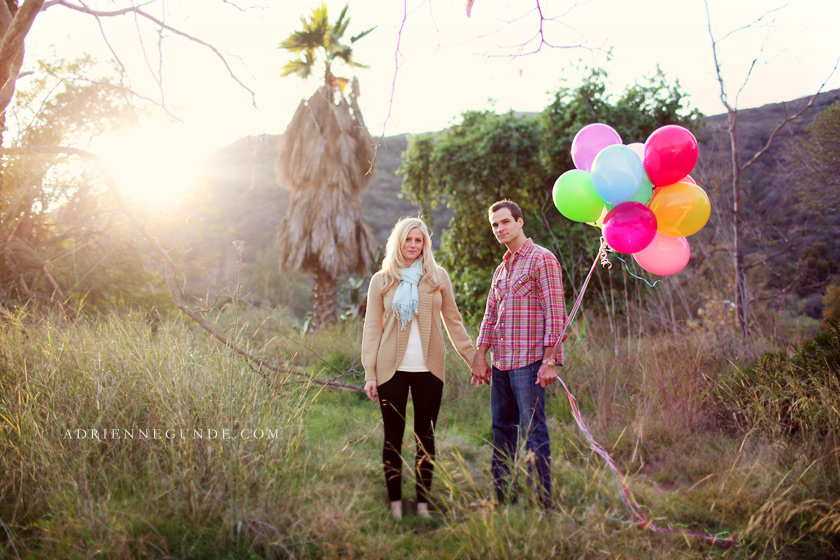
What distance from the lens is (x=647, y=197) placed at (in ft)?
10.5

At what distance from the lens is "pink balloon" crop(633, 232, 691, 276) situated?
3.20 metres

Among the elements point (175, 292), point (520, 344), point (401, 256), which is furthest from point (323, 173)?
point (520, 344)

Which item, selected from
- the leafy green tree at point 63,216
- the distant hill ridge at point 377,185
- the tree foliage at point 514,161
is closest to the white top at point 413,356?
the leafy green tree at point 63,216

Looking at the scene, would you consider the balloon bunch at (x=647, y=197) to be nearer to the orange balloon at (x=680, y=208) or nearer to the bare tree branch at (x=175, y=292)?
the orange balloon at (x=680, y=208)

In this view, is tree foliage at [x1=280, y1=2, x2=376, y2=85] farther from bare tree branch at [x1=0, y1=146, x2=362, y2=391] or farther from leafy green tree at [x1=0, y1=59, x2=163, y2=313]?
bare tree branch at [x1=0, y1=146, x2=362, y2=391]

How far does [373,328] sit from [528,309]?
3.49 ft

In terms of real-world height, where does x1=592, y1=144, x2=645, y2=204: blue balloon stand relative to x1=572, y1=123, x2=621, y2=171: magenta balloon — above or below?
below

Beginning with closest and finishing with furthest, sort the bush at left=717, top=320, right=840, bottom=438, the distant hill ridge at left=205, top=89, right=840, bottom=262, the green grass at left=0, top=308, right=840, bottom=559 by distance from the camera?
the green grass at left=0, top=308, right=840, bottom=559
the bush at left=717, top=320, right=840, bottom=438
the distant hill ridge at left=205, top=89, right=840, bottom=262

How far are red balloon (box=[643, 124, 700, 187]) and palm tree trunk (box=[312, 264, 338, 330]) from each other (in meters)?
10.6

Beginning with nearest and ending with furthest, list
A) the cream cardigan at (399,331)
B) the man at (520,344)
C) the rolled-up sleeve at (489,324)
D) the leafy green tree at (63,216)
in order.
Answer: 1. the man at (520,344)
2. the cream cardigan at (399,331)
3. the rolled-up sleeve at (489,324)
4. the leafy green tree at (63,216)

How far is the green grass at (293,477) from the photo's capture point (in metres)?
2.45

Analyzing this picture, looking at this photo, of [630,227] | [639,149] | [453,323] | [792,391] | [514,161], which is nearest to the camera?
[630,227]

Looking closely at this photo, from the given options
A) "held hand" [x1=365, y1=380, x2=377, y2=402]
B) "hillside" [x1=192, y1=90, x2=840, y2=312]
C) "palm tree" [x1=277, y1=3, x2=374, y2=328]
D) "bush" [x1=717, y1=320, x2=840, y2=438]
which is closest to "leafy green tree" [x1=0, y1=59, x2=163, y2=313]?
"hillside" [x1=192, y1=90, x2=840, y2=312]

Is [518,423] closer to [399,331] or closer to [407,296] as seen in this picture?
[399,331]
